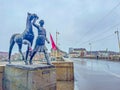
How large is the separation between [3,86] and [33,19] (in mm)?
3149

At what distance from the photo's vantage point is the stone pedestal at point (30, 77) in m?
7.13

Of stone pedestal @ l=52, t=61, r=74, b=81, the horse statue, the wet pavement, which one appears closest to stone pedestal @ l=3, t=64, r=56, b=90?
the horse statue

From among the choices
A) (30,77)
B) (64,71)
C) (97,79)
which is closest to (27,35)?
(30,77)

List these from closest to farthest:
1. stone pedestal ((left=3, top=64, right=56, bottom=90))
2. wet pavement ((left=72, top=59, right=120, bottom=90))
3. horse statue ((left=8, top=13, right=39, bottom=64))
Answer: stone pedestal ((left=3, top=64, right=56, bottom=90)) < horse statue ((left=8, top=13, right=39, bottom=64)) < wet pavement ((left=72, top=59, right=120, bottom=90))

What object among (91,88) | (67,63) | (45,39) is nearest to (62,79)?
(67,63)

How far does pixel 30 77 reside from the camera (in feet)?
23.3

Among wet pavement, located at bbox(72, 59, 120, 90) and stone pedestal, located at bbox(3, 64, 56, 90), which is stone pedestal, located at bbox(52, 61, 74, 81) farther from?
stone pedestal, located at bbox(3, 64, 56, 90)

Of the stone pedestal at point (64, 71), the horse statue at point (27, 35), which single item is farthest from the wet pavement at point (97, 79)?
the horse statue at point (27, 35)

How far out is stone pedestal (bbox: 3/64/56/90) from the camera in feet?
23.4

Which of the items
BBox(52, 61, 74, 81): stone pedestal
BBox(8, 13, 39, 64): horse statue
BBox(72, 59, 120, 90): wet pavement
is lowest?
BBox(72, 59, 120, 90): wet pavement

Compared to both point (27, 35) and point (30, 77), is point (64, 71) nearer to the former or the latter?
point (27, 35)

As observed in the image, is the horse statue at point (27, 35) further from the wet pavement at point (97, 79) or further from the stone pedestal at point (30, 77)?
the wet pavement at point (97, 79)

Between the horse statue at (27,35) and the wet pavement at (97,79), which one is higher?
the horse statue at (27,35)

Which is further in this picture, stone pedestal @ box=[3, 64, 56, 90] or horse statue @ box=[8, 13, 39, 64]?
horse statue @ box=[8, 13, 39, 64]
